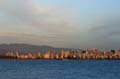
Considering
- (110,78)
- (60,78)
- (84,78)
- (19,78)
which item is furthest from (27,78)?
(110,78)

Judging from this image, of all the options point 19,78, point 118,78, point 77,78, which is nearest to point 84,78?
point 77,78

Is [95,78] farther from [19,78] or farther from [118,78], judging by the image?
[19,78]

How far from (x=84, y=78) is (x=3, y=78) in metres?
14.9

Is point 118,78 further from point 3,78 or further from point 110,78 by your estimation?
point 3,78

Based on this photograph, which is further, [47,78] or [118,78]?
[118,78]

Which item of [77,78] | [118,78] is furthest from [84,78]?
[118,78]

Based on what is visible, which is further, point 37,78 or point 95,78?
point 95,78

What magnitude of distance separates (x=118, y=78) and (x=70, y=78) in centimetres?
914

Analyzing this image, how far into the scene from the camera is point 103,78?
7094 centimetres

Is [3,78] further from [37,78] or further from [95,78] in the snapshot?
[95,78]

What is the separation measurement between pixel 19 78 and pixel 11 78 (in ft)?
5.68

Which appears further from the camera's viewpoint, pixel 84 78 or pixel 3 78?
pixel 84 78

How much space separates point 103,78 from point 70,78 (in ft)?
21.8

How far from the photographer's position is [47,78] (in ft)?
215
